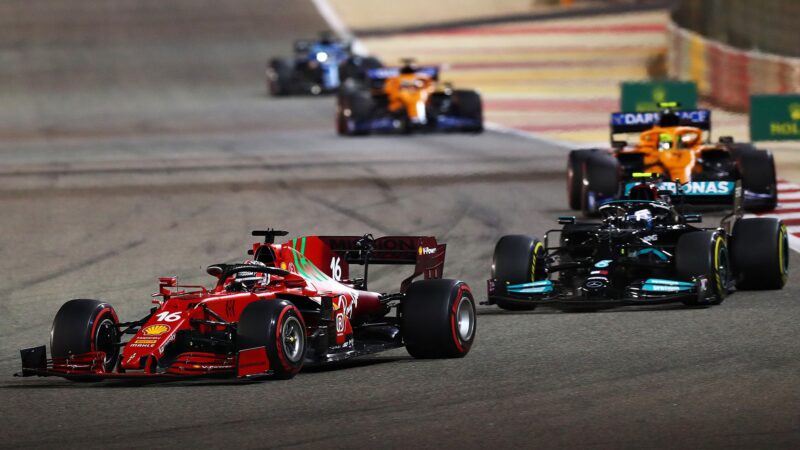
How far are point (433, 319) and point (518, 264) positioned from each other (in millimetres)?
2798

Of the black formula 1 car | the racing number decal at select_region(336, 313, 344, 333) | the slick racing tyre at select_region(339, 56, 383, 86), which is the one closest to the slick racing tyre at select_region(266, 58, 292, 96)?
the slick racing tyre at select_region(339, 56, 383, 86)

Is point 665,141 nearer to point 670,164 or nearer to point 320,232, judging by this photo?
point 670,164

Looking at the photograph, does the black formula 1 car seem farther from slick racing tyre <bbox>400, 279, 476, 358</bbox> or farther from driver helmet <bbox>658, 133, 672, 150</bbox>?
driver helmet <bbox>658, 133, 672, 150</bbox>

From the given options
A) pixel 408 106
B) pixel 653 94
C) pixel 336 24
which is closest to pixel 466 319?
pixel 408 106

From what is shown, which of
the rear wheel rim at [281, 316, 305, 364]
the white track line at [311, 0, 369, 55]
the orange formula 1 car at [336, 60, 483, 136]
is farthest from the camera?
the white track line at [311, 0, 369, 55]

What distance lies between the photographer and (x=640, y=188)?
1571cm

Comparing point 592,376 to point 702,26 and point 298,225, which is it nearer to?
point 298,225

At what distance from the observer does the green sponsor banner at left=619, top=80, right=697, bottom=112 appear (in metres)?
32.2

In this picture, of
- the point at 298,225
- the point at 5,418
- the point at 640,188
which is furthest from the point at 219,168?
the point at 5,418

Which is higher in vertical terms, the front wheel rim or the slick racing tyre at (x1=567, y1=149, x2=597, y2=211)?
the slick racing tyre at (x1=567, y1=149, x2=597, y2=211)

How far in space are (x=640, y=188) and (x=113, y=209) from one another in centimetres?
883

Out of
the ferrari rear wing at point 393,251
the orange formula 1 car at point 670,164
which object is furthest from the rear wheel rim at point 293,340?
the orange formula 1 car at point 670,164

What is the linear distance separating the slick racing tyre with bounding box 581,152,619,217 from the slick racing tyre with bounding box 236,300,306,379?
9.51m

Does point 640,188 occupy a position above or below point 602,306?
above
